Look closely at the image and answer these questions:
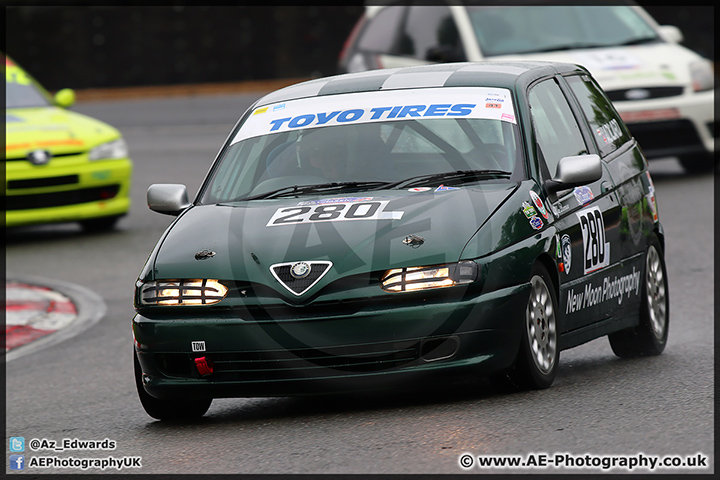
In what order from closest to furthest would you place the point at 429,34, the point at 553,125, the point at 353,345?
1. the point at 353,345
2. the point at 553,125
3. the point at 429,34

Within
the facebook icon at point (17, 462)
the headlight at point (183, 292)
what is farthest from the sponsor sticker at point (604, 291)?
the facebook icon at point (17, 462)

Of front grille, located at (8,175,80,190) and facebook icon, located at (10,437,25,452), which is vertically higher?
facebook icon, located at (10,437,25,452)

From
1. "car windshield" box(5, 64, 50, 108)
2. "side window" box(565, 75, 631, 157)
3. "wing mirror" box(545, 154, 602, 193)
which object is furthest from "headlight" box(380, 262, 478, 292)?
"car windshield" box(5, 64, 50, 108)

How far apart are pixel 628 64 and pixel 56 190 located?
19.8 ft

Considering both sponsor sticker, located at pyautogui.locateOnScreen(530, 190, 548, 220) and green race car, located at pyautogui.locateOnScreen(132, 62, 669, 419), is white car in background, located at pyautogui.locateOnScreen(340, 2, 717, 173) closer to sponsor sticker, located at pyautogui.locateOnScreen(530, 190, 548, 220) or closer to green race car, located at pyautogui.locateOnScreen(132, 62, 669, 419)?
green race car, located at pyautogui.locateOnScreen(132, 62, 669, 419)

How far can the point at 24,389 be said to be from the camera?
838 centimetres

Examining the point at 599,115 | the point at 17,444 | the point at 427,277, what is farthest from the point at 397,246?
the point at 599,115

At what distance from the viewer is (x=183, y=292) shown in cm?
646

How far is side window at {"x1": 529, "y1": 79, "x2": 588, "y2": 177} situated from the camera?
7.39m

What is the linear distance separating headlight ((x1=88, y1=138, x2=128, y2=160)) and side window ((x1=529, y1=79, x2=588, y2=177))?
305 inches

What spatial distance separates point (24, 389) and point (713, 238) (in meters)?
6.47

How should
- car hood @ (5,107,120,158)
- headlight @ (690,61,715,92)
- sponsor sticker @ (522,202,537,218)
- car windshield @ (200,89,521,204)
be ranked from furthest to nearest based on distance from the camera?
headlight @ (690,61,715,92), car hood @ (5,107,120,158), car windshield @ (200,89,521,204), sponsor sticker @ (522,202,537,218)

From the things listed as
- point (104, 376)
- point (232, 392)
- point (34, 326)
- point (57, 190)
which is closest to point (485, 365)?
point (232, 392)

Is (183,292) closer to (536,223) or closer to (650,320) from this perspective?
(536,223)
